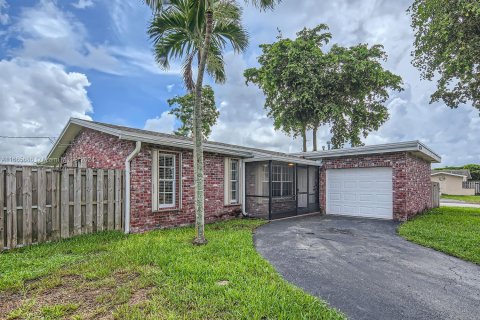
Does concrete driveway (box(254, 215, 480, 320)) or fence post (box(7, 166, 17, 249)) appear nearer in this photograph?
concrete driveway (box(254, 215, 480, 320))

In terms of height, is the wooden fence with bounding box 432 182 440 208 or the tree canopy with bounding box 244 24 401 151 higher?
the tree canopy with bounding box 244 24 401 151

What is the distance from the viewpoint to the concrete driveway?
3.33 metres

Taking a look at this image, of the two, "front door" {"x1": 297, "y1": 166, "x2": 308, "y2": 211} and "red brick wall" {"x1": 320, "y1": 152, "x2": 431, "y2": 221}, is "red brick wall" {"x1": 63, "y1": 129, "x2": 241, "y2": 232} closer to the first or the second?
"front door" {"x1": 297, "y1": 166, "x2": 308, "y2": 211}

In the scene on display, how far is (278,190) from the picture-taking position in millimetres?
11461

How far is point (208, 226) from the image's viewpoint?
8625mm

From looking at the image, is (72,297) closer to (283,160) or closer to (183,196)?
(183,196)

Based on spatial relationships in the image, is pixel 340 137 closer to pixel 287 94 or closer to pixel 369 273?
pixel 287 94

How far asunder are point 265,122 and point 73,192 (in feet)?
57.2

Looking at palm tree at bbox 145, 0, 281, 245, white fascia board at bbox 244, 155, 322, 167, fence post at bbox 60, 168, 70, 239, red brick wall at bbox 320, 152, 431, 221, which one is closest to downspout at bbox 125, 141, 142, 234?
fence post at bbox 60, 168, 70, 239

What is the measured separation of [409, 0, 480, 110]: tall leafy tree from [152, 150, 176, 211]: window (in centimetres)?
1226

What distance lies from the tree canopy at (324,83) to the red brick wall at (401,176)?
6.57m

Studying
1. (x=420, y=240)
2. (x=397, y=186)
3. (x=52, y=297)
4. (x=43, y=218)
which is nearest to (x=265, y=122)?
(x=397, y=186)

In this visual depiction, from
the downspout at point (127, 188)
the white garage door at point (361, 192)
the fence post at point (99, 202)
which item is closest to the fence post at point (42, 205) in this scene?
the fence post at point (99, 202)

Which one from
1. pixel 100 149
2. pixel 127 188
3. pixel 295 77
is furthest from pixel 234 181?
pixel 295 77
